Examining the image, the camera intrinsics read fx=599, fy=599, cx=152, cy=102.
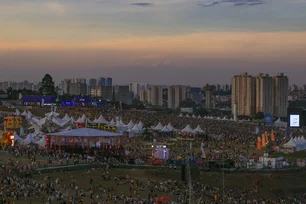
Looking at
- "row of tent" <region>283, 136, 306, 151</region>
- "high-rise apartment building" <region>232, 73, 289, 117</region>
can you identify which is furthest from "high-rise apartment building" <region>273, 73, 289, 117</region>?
"row of tent" <region>283, 136, 306, 151</region>

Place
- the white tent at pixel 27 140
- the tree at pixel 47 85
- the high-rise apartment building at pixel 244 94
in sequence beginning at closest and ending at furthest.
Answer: the white tent at pixel 27 140 → the tree at pixel 47 85 → the high-rise apartment building at pixel 244 94

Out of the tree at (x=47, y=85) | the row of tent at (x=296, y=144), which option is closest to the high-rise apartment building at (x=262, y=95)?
the tree at (x=47, y=85)

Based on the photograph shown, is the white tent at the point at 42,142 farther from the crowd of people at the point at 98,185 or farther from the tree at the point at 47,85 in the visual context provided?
the tree at the point at 47,85

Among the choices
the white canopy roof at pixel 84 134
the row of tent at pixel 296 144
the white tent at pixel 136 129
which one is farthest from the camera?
the white tent at pixel 136 129

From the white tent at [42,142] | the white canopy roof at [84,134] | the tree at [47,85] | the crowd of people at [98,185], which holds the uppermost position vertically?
the tree at [47,85]

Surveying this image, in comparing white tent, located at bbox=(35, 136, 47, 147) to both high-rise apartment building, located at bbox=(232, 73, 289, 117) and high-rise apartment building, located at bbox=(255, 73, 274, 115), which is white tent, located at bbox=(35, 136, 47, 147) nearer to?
high-rise apartment building, located at bbox=(232, 73, 289, 117)

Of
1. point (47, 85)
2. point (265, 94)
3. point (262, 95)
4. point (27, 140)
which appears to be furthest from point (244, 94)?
point (27, 140)

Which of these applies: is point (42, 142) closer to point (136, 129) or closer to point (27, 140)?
point (27, 140)

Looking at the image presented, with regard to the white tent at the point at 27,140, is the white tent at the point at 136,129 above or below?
below
